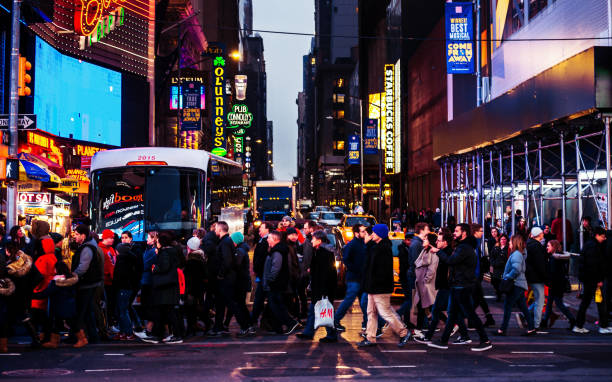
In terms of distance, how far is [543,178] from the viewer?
23.9 meters

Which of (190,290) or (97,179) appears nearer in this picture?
(190,290)

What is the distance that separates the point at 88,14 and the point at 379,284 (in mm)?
31703

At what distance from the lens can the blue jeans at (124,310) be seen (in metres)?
12.3

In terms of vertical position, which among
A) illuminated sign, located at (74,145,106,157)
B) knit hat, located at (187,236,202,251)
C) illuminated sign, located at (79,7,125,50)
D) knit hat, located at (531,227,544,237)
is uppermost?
illuminated sign, located at (79,7,125,50)

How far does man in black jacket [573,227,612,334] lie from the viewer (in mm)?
13062

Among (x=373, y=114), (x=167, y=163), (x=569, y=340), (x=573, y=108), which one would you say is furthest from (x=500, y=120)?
(x=373, y=114)

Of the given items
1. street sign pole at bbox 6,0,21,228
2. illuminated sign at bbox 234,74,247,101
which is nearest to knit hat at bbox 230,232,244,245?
street sign pole at bbox 6,0,21,228

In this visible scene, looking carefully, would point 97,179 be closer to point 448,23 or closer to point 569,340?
point 569,340

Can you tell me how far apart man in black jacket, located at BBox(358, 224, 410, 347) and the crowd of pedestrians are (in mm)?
16

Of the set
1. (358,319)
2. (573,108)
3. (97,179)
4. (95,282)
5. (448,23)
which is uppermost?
(448,23)

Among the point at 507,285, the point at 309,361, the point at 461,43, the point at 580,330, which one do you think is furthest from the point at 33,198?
the point at 461,43

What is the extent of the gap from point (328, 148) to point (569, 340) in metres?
165

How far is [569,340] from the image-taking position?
12.4 metres

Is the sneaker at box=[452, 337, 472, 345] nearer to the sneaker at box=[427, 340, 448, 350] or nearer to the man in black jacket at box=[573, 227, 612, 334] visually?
the sneaker at box=[427, 340, 448, 350]
